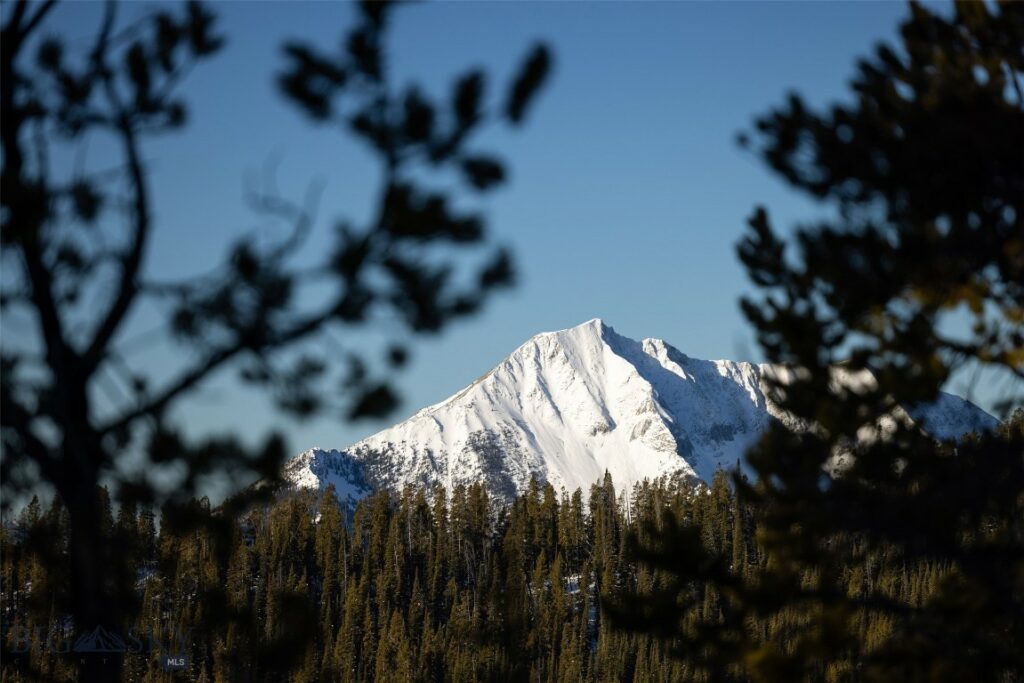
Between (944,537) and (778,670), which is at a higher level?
(944,537)

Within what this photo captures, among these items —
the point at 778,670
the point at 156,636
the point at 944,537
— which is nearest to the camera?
the point at 778,670

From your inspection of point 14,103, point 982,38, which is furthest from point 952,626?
point 14,103

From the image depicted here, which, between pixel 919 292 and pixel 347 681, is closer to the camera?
pixel 919 292

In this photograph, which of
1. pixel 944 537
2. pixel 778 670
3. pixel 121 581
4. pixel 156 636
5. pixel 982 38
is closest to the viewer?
pixel 121 581

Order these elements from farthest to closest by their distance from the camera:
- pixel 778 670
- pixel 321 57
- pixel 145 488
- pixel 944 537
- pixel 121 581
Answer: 1. pixel 944 537
2. pixel 778 670
3. pixel 121 581
4. pixel 145 488
5. pixel 321 57

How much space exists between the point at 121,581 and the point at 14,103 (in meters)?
2.93

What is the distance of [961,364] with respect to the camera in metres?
9.40

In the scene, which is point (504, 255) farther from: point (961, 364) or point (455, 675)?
point (455, 675)

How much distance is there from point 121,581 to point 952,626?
6.11 m

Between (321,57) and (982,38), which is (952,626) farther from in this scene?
(321,57)

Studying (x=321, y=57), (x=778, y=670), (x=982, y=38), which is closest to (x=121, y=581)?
(x=321, y=57)

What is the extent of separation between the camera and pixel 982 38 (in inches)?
389

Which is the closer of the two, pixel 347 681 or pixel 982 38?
pixel 982 38

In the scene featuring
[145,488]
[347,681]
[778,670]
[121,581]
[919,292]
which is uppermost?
[919,292]
